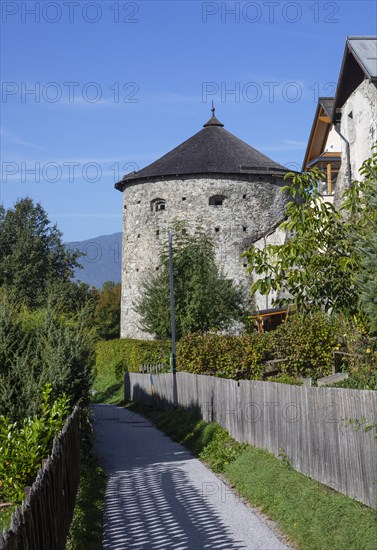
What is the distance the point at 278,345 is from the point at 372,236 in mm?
18111

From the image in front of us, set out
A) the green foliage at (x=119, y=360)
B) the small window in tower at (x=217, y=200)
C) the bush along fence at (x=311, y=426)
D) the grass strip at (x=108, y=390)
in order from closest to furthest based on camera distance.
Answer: the bush along fence at (x=311, y=426)
the green foliage at (x=119, y=360)
the grass strip at (x=108, y=390)
the small window in tower at (x=217, y=200)

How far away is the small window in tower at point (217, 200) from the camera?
52406 mm

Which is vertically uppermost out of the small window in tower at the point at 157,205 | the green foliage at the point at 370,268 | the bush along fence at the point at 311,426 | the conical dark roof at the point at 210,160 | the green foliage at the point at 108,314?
the conical dark roof at the point at 210,160

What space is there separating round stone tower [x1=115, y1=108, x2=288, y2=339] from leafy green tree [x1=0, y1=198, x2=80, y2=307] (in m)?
6.89

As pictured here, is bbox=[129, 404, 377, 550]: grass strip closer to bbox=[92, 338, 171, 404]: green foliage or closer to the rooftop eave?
bbox=[92, 338, 171, 404]: green foliage

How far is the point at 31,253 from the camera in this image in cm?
5856

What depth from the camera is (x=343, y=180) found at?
2872 cm

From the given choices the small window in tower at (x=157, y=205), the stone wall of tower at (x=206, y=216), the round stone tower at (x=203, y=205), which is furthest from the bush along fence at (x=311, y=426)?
the small window in tower at (x=157, y=205)

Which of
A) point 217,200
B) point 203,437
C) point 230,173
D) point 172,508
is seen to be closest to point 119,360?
point 217,200

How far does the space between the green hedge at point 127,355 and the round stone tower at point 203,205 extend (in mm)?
3094

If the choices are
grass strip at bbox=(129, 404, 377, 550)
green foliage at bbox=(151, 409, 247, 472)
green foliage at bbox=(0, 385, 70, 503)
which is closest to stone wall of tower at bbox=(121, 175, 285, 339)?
green foliage at bbox=(151, 409, 247, 472)

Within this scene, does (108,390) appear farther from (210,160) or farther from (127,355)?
(210,160)

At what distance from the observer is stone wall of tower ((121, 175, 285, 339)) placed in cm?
5222

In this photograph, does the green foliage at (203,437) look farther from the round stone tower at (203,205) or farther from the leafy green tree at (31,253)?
the leafy green tree at (31,253)
